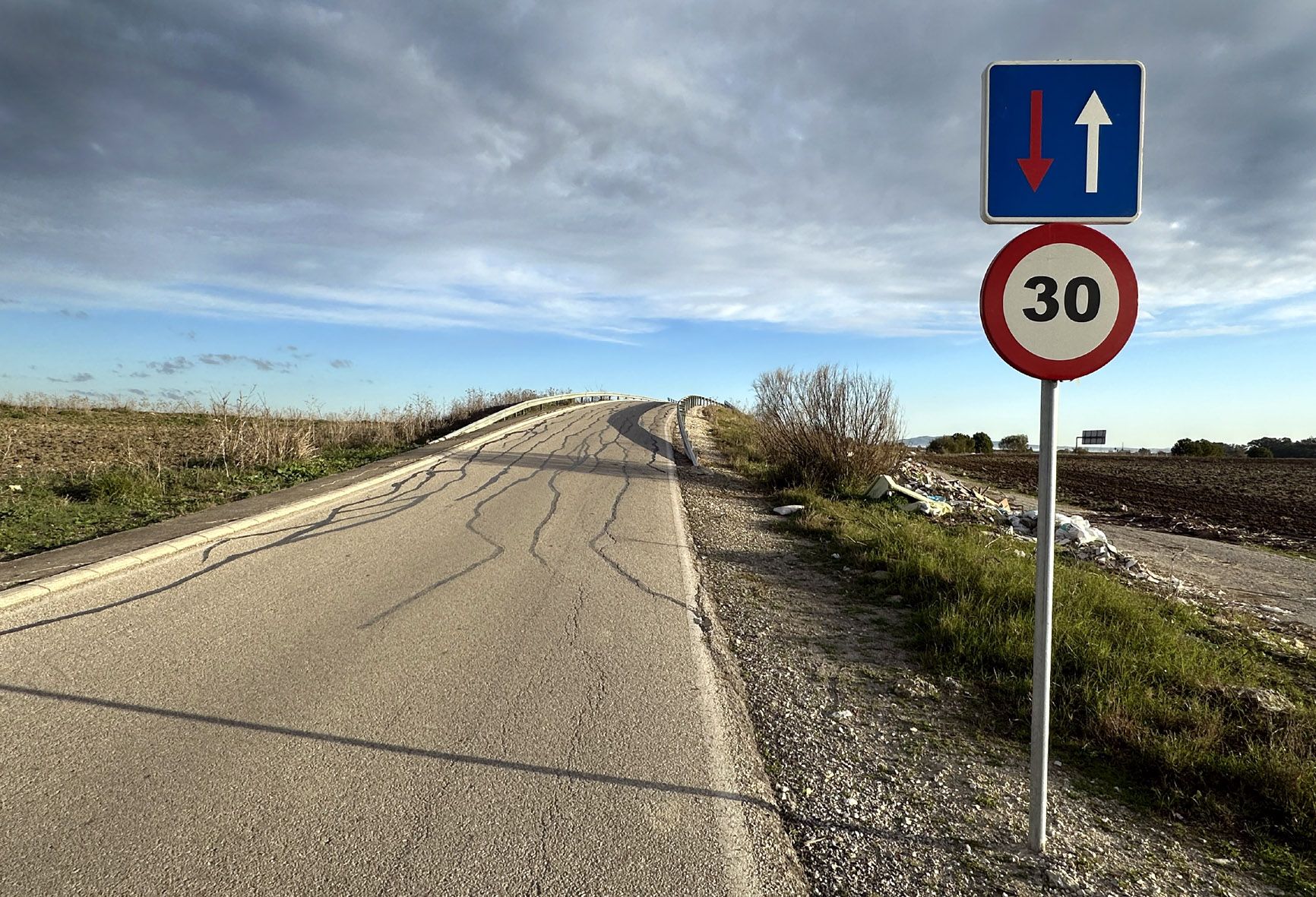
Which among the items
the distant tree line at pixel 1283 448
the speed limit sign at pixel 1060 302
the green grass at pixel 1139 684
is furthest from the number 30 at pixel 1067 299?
the distant tree line at pixel 1283 448

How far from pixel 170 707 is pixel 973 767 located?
175 inches

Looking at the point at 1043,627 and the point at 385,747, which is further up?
the point at 1043,627

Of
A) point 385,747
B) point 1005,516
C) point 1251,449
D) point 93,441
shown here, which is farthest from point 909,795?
point 1251,449

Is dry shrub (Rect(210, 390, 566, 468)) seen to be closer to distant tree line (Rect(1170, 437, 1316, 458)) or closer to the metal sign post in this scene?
the metal sign post

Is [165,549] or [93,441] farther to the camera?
[93,441]

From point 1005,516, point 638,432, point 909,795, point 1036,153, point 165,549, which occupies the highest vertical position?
point 1036,153

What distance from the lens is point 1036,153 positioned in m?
2.96

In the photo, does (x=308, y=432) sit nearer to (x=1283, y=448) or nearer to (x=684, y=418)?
(x=684, y=418)

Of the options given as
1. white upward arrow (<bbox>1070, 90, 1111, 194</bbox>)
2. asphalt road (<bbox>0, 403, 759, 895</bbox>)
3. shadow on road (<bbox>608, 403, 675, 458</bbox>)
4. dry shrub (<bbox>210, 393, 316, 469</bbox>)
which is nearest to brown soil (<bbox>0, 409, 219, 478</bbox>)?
dry shrub (<bbox>210, 393, 316, 469</bbox>)

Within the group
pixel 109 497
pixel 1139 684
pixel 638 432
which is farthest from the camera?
pixel 638 432

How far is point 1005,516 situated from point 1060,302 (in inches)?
468

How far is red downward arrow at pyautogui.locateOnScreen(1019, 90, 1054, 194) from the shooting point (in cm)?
294

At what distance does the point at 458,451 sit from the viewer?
55.8 ft

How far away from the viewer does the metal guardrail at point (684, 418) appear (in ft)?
59.8
